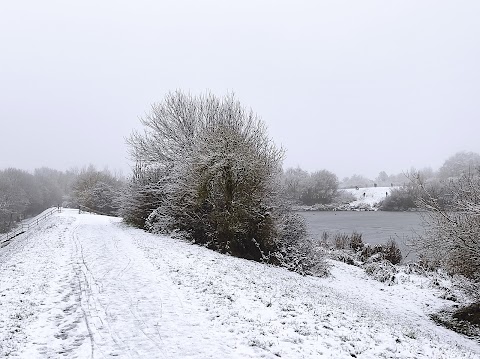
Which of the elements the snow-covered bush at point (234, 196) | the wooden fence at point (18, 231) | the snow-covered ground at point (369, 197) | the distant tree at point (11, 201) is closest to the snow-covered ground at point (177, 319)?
→ the snow-covered bush at point (234, 196)

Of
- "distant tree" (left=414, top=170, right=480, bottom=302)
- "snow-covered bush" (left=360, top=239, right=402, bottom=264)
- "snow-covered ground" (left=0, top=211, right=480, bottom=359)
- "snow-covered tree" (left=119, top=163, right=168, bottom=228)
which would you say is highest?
"snow-covered tree" (left=119, top=163, right=168, bottom=228)

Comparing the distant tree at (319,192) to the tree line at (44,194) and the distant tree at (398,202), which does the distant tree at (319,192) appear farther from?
the tree line at (44,194)

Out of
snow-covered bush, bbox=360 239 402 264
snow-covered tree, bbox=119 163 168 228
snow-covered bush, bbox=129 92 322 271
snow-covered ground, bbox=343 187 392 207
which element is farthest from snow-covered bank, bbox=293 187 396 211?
snow-covered bush, bbox=129 92 322 271

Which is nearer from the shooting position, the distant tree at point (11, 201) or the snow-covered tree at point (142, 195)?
the snow-covered tree at point (142, 195)

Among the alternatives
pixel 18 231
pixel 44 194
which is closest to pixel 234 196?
pixel 18 231

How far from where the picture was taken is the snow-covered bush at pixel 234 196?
21984 mm

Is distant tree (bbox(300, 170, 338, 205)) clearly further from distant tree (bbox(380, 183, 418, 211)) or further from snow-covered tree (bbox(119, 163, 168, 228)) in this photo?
snow-covered tree (bbox(119, 163, 168, 228))

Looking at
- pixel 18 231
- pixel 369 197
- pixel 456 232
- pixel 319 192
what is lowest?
pixel 18 231

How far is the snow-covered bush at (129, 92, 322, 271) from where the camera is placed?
72.1 feet

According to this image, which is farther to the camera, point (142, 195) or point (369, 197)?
point (369, 197)

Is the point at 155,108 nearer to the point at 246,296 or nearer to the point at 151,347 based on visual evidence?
the point at 246,296

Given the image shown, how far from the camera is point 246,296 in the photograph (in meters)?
9.49

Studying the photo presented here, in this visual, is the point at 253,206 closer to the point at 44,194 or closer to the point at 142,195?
the point at 142,195

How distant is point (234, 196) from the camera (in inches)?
879
